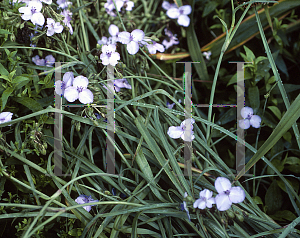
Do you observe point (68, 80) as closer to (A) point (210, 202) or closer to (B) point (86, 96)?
(B) point (86, 96)

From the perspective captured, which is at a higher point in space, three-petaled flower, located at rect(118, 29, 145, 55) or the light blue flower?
three-petaled flower, located at rect(118, 29, 145, 55)

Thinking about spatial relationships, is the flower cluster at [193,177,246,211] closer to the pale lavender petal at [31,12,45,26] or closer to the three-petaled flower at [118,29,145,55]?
the three-petaled flower at [118,29,145,55]

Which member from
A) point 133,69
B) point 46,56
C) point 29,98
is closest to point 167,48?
point 133,69

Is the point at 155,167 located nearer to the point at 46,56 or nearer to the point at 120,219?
the point at 120,219

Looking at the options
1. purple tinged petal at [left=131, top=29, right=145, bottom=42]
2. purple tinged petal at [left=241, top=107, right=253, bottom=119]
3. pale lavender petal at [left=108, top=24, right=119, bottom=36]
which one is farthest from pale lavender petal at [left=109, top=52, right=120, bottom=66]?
purple tinged petal at [left=241, top=107, right=253, bottom=119]

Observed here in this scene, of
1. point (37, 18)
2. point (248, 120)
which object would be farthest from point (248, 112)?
point (37, 18)
